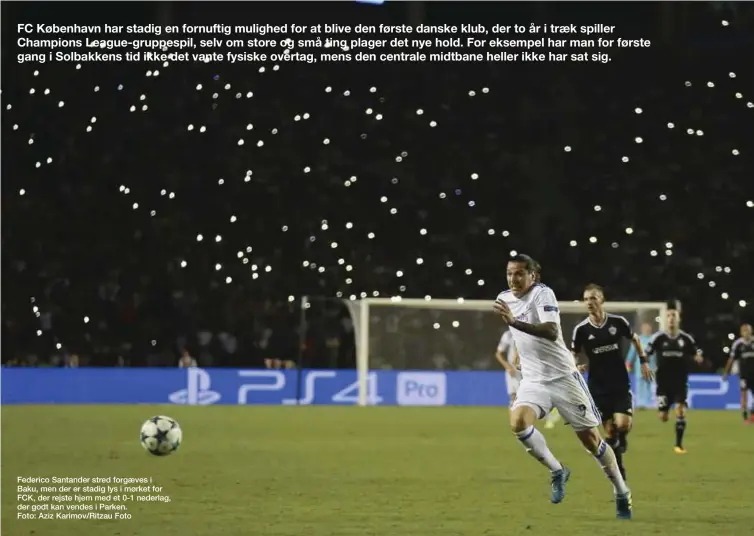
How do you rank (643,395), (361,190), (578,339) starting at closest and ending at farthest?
(578,339), (643,395), (361,190)

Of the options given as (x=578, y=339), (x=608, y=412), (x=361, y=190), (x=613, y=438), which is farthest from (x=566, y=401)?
(x=361, y=190)

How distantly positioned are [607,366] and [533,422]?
3027mm

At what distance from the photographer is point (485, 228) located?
121 ft

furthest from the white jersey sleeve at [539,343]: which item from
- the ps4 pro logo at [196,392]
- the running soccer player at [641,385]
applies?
the ps4 pro logo at [196,392]

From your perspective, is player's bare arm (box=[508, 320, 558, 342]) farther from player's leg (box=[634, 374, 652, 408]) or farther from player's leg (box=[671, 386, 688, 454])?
player's leg (box=[634, 374, 652, 408])

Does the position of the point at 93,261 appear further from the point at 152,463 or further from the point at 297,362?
the point at 152,463

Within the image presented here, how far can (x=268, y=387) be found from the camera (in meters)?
32.6

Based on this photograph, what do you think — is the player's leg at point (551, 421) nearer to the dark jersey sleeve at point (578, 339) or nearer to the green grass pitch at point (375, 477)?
the green grass pitch at point (375, 477)

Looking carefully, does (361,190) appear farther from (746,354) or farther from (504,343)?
(746,354)

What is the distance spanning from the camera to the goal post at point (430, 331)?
3238cm

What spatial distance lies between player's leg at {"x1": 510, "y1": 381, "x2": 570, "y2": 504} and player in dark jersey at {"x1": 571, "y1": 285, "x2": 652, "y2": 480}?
2.55 metres

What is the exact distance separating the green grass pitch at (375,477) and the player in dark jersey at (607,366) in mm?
598

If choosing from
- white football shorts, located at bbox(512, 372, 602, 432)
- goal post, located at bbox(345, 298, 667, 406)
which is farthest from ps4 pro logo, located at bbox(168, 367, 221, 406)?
white football shorts, located at bbox(512, 372, 602, 432)

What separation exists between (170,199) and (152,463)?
22.1 meters
